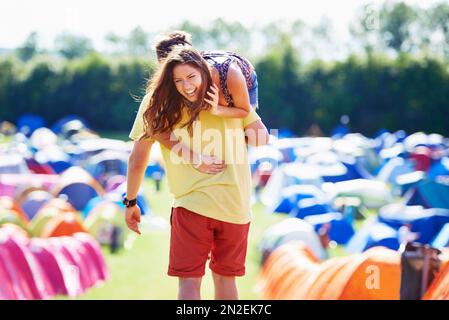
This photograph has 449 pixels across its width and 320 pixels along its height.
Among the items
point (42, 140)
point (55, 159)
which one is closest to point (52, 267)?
point (55, 159)

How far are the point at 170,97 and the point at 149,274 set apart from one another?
5.61 metres

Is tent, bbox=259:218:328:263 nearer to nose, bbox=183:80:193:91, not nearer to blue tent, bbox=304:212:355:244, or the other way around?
blue tent, bbox=304:212:355:244

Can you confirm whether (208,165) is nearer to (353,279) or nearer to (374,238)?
(353,279)

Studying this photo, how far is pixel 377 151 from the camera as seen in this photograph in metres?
21.1

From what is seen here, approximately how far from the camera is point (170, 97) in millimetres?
2740

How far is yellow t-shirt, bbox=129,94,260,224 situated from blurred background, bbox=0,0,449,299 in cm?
34

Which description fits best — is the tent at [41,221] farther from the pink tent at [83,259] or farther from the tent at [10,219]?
the pink tent at [83,259]

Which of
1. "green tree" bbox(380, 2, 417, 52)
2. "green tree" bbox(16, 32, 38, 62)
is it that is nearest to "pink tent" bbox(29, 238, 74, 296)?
"green tree" bbox(380, 2, 417, 52)

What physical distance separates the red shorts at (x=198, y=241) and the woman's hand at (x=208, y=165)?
0.54 feet

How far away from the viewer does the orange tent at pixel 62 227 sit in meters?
8.66

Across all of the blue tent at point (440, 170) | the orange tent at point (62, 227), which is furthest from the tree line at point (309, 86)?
the orange tent at point (62, 227)

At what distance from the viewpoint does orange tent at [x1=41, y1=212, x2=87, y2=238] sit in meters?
8.66

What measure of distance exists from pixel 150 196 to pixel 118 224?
203 inches
